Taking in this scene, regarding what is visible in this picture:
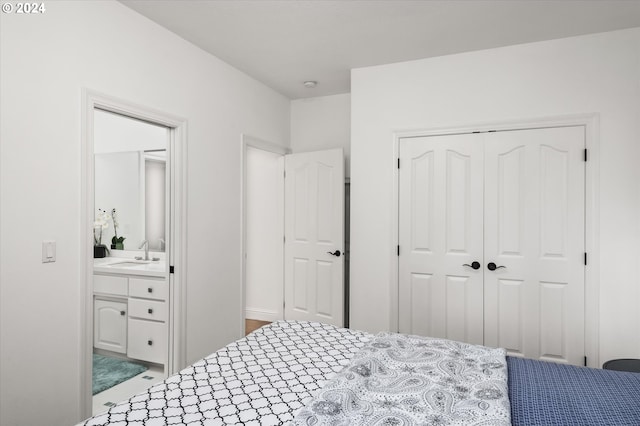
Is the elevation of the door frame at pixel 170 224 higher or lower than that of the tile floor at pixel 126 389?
higher

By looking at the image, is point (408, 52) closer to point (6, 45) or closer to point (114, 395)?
point (6, 45)

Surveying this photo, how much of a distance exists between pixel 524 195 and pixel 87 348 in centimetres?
318

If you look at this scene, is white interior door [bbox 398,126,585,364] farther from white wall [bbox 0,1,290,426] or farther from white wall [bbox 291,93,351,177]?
white wall [bbox 0,1,290,426]

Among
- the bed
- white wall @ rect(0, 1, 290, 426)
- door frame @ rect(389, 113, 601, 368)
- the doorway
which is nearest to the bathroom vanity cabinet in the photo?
the doorway

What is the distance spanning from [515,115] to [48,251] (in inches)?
129

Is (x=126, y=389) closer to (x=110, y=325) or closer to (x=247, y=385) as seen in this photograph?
(x=110, y=325)

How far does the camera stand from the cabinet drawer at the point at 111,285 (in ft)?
11.1

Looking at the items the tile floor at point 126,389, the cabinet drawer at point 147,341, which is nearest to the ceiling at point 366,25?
the cabinet drawer at point 147,341

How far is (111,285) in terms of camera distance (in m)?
3.45

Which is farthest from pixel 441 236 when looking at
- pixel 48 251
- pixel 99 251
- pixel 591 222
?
pixel 99 251

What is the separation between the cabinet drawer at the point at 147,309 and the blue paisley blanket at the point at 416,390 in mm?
1991

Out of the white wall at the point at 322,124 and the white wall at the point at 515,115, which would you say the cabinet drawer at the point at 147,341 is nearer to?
the white wall at the point at 515,115

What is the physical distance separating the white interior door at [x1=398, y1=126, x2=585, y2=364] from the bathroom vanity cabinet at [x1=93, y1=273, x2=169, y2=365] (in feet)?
6.78

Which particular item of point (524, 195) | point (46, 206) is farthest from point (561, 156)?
point (46, 206)
